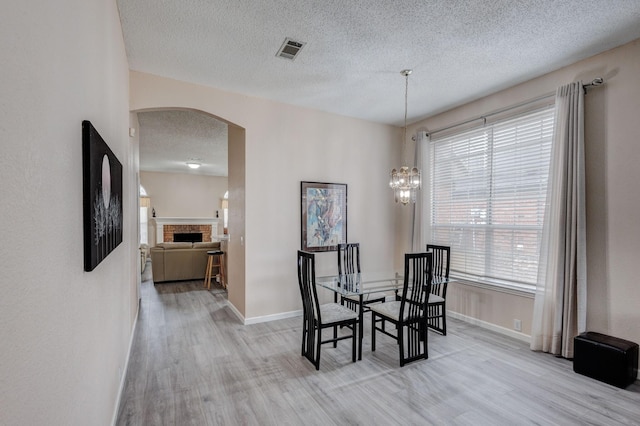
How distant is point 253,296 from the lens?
169 inches

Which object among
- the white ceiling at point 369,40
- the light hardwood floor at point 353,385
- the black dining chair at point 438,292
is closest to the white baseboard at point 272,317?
the light hardwood floor at point 353,385

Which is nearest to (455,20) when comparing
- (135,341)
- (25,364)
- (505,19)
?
(505,19)

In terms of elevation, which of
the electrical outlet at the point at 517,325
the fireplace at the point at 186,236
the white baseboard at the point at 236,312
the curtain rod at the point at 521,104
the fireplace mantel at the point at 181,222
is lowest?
the white baseboard at the point at 236,312

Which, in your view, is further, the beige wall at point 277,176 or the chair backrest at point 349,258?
the chair backrest at point 349,258

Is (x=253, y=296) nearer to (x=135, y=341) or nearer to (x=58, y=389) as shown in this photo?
(x=135, y=341)

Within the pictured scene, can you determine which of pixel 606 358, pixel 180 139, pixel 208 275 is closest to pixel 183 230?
pixel 208 275

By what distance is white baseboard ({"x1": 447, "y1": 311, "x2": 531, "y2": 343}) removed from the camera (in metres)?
3.71

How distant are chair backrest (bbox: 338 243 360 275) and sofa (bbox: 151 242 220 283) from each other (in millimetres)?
3901

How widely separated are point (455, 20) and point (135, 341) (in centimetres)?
471

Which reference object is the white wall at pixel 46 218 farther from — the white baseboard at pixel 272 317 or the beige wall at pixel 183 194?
the beige wall at pixel 183 194

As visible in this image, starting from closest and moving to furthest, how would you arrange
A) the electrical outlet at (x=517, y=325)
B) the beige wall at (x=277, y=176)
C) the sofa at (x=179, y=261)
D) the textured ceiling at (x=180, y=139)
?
1. the electrical outlet at (x=517, y=325)
2. the beige wall at (x=277, y=176)
3. the textured ceiling at (x=180, y=139)
4. the sofa at (x=179, y=261)

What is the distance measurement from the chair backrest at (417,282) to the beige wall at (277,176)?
4.14 ft

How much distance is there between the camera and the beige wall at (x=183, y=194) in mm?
10656

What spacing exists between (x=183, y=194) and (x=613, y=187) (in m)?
11.3
